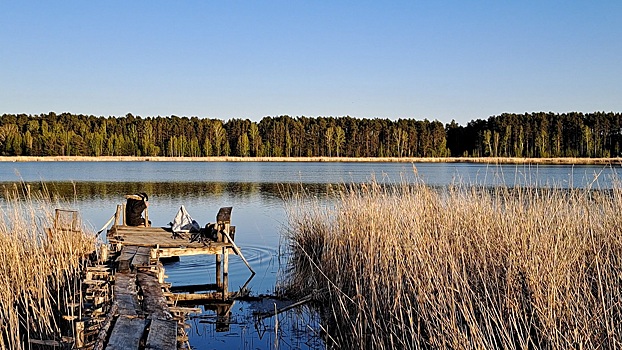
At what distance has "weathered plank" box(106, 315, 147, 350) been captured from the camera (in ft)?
15.4

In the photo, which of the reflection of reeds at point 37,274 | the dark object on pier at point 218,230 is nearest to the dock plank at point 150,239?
the dark object on pier at point 218,230

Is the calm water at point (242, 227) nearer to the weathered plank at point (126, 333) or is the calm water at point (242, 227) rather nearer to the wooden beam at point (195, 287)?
the wooden beam at point (195, 287)

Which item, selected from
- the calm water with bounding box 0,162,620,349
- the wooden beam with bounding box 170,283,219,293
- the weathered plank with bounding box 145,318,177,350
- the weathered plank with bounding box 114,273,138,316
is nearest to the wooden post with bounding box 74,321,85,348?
the weathered plank with bounding box 114,273,138,316

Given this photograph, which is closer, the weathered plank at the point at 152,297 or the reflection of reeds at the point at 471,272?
the reflection of reeds at the point at 471,272

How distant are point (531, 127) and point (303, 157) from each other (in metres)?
29.5

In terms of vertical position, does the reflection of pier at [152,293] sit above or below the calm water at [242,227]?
above

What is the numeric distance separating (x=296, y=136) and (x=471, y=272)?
81.1m

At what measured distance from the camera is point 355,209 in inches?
364

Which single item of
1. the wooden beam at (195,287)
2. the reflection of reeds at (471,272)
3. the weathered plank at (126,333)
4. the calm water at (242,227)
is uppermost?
the reflection of reeds at (471,272)

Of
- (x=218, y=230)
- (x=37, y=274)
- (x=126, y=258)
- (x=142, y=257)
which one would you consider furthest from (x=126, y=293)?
(x=218, y=230)

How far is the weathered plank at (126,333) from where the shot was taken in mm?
4707

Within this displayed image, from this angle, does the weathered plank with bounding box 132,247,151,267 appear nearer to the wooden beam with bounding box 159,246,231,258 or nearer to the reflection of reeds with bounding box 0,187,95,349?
the wooden beam with bounding box 159,246,231,258

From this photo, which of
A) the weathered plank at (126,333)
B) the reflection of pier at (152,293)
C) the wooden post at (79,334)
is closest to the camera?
the weathered plank at (126,333)

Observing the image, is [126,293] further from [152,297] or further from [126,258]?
[126,258]
